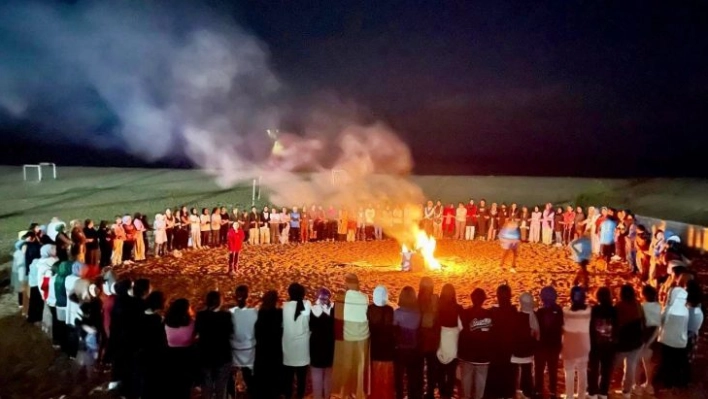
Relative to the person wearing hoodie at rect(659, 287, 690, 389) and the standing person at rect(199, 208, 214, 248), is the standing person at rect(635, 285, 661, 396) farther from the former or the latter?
the standing person at rect(199, 208, 214, 248)

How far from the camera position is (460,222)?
24.6 metres

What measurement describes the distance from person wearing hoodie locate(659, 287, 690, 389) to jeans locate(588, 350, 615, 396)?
2.86 ft

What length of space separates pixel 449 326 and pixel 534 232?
17186mm

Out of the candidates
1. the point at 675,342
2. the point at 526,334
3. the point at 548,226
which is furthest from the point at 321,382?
the point at 548,226

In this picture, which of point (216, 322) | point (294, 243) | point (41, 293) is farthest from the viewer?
point (294, 243)

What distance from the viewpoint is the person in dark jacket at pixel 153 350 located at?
22.7 feet

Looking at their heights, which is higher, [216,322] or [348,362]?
[216,322]

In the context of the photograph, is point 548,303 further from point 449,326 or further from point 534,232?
point 534,232

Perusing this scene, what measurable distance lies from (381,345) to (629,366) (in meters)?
3.15

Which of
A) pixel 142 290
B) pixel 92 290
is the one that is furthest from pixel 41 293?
pixel 142 290

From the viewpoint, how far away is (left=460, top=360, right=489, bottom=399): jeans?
7.35 meters

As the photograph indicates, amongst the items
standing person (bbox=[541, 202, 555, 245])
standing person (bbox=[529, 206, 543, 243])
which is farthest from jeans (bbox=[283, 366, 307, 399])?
standing person (bbox=[529, 206, 543, 243])

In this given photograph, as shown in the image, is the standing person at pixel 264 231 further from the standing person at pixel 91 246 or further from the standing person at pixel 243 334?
the standing person at pixel 243 334

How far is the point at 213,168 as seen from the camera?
55031mm
